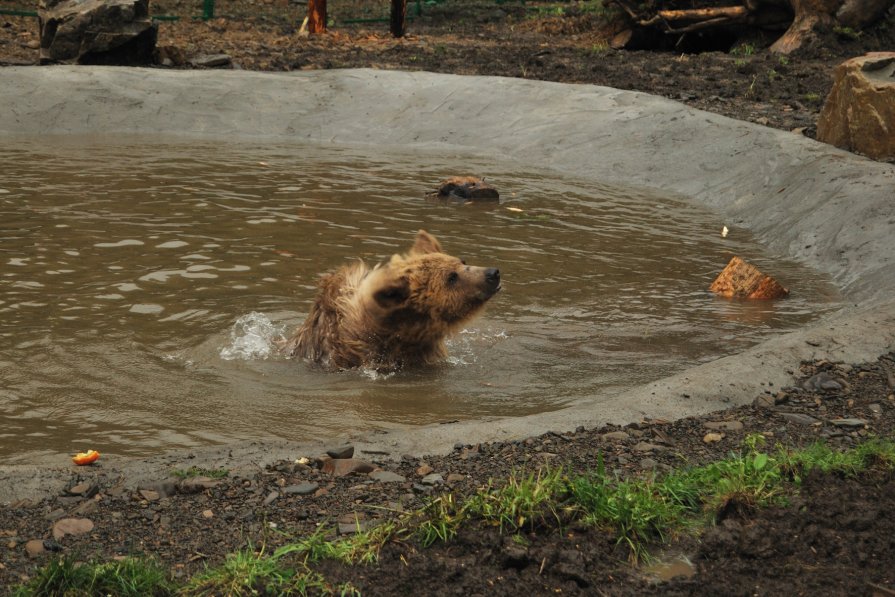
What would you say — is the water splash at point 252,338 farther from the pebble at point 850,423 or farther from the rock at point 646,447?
the pebble at point 850,423

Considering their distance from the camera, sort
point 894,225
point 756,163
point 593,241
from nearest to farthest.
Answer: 1. point 894,225
2. point 593,241
3. point 756,163

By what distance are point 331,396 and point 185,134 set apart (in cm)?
1033

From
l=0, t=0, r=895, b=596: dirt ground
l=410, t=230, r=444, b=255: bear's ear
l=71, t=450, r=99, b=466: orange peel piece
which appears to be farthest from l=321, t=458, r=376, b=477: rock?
l=410, t=230, r=444, b=255: bear's ear

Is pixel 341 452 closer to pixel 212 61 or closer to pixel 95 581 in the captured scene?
pixel 95 581

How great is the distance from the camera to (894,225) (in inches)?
378

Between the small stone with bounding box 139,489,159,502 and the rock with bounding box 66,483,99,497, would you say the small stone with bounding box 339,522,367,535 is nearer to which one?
the small stone with bounding box 139,489,159,502

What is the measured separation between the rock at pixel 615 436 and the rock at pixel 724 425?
0.46 metres

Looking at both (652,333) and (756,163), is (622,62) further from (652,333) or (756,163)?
(652,333)

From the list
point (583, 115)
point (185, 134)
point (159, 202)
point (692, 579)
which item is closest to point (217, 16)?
point (185, 134)

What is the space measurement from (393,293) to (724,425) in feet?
7.74

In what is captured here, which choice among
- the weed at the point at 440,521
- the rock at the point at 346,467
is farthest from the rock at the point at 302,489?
the weed at the point at 440,521

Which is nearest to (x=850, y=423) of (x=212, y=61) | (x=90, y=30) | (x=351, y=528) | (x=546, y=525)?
(x=546, y=525)

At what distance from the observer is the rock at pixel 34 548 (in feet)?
13.5

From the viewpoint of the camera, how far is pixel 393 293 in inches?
275
